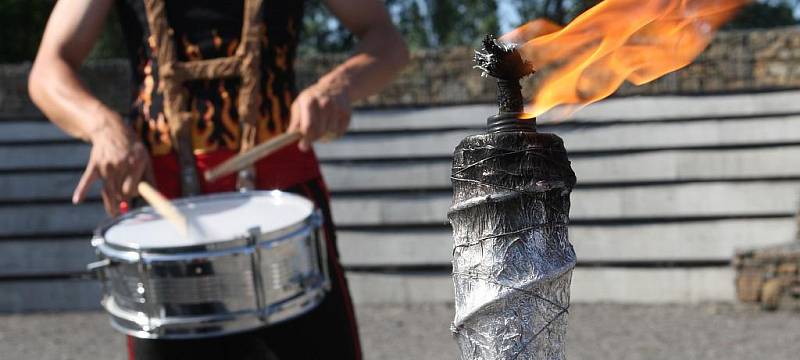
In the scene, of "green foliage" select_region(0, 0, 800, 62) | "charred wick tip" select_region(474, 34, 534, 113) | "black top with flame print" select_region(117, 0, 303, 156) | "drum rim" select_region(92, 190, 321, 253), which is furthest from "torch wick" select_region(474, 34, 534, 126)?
"green foliage" select_region(0, 0, 800, 62)

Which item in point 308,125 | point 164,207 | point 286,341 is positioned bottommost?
point 286,341

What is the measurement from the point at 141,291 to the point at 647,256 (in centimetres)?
536

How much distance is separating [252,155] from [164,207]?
23 cm

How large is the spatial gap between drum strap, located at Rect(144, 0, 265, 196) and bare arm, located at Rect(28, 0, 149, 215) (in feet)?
0.44

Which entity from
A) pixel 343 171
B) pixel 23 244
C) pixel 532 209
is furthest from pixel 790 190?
pixel 532 209

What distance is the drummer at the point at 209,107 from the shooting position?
7.97 feet

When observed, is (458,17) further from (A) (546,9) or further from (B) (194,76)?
(B) (194,76)

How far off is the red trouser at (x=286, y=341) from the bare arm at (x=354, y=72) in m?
0.20

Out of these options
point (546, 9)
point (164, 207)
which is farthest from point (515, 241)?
point (546, 9)

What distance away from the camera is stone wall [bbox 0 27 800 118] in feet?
23.5

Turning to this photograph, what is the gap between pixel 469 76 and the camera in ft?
24.9

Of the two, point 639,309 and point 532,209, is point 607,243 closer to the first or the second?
point 639,309

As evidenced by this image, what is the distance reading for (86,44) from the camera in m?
2.58

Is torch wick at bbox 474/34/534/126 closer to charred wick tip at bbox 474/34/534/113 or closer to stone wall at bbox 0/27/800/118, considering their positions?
charred wick tip at bbox 474/34/534/113
